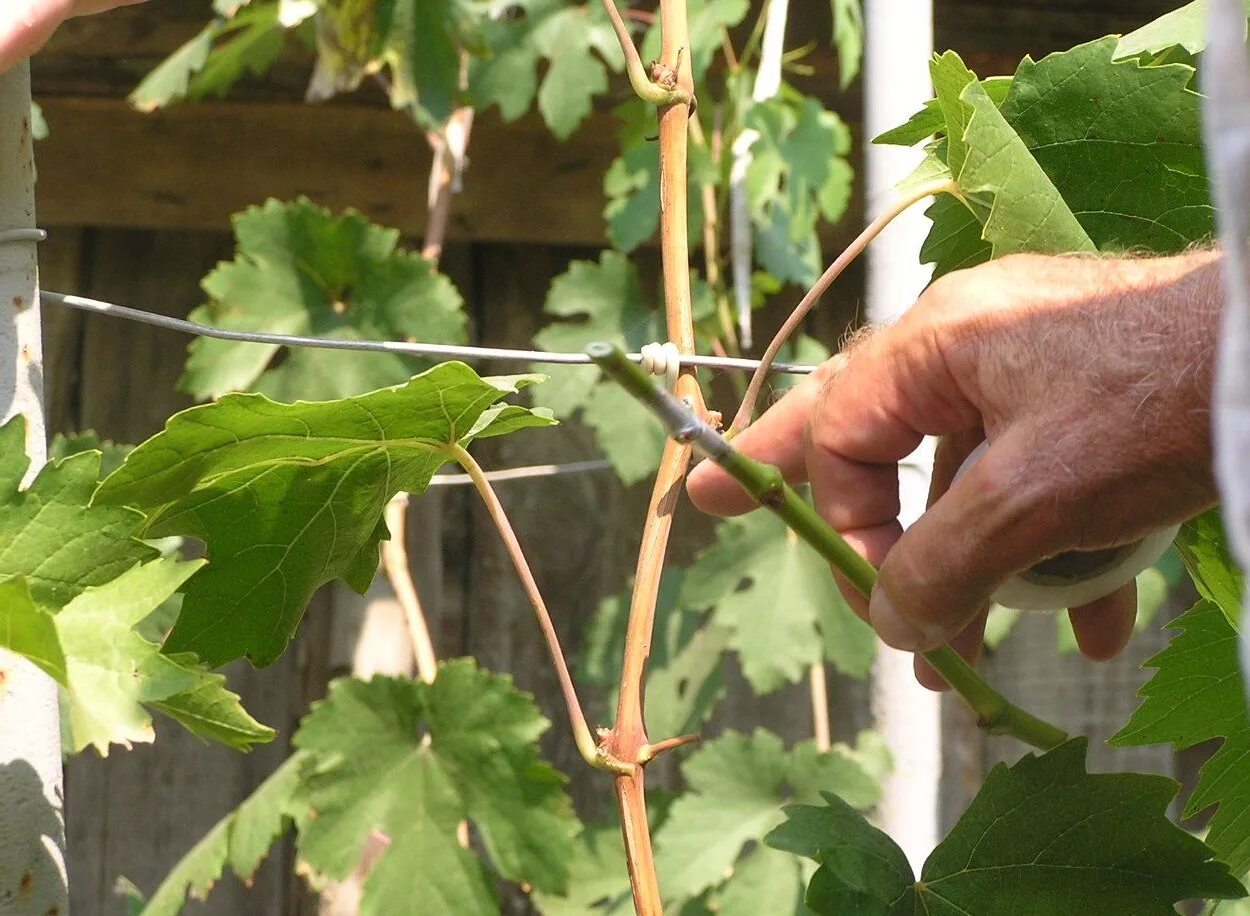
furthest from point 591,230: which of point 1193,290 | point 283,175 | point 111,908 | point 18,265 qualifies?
point 1193,290

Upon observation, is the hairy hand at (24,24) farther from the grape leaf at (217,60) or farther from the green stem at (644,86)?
the grape leaf at (217,60)

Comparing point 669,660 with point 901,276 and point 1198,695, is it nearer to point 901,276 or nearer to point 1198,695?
point 901,276

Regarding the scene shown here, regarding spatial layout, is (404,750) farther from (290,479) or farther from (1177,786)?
(1177,786)

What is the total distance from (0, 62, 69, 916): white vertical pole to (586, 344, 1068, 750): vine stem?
0.38 metres

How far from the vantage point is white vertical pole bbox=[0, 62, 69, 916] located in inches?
28.7

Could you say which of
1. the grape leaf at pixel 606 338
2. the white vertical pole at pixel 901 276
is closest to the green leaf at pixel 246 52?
the grape leaf at pixel 606 338

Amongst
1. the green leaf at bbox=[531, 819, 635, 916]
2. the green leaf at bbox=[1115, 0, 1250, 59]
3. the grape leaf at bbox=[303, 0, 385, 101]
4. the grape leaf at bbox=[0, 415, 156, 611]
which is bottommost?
the green leaf at bbox=[531, 819, 635, 916]

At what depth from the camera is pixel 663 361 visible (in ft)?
2.48

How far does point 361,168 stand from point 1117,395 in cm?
129

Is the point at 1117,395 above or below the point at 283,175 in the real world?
below

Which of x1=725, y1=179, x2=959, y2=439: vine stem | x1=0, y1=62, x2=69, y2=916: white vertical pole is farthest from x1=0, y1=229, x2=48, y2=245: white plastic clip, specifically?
x1=725, y1=179, x2=959, y2=439: vine stem

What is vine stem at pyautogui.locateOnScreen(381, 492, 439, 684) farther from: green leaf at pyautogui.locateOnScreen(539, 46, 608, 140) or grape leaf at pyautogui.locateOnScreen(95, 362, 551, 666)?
grape leaf at pyautogui.locateOnScreen(95, 362, 551, 666)

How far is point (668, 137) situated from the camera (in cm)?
81

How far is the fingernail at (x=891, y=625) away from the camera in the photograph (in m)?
0.69
